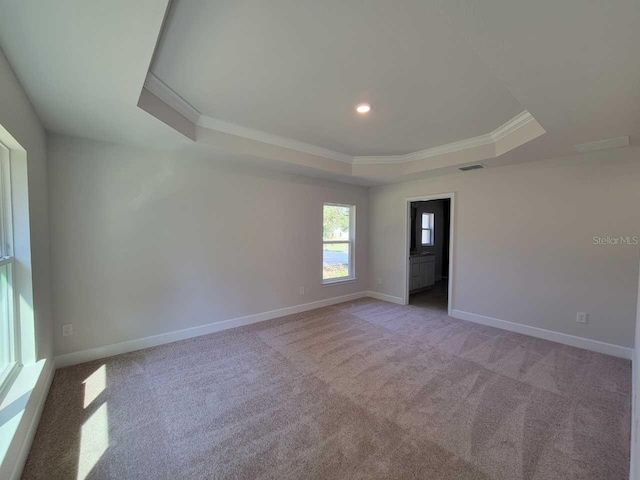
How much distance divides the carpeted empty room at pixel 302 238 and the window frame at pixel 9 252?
18mm

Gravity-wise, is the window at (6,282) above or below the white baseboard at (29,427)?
above

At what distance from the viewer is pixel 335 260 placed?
5270mm

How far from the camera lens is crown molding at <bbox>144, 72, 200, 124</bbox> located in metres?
2.17

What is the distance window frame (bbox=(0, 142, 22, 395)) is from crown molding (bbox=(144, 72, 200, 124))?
108 centimetres

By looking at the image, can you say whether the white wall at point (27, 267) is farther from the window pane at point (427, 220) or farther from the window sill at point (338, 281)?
the window pane at point (427, 220)

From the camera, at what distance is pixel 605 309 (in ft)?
10.2

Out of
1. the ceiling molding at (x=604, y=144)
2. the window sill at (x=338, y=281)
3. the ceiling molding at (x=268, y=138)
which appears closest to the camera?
the ceiling molding at (x=604, y=144)

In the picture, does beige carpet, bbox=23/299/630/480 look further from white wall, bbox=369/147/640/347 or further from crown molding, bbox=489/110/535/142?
crown molding, bbox=489/110/535/142

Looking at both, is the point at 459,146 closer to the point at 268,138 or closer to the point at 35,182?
the point at 268,138

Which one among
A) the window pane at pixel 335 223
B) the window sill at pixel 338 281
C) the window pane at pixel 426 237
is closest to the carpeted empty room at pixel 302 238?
the window pane at pixel 335 223

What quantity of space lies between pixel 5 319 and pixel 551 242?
5461 mm

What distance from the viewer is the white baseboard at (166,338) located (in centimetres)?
275

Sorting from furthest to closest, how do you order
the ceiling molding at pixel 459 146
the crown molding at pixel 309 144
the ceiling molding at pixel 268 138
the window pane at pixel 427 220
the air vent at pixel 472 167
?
the window pane at pixel 427 220 → the air vent at pixel 472 167 → the ceiling molding at pixel 268 138 → the ceiling molding at pixel 459 146 → the crown molding at pixel 309 144

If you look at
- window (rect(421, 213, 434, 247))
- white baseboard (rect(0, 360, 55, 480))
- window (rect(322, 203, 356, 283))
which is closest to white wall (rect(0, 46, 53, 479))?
white baseboard (rect(0, 360, 55, 480))
